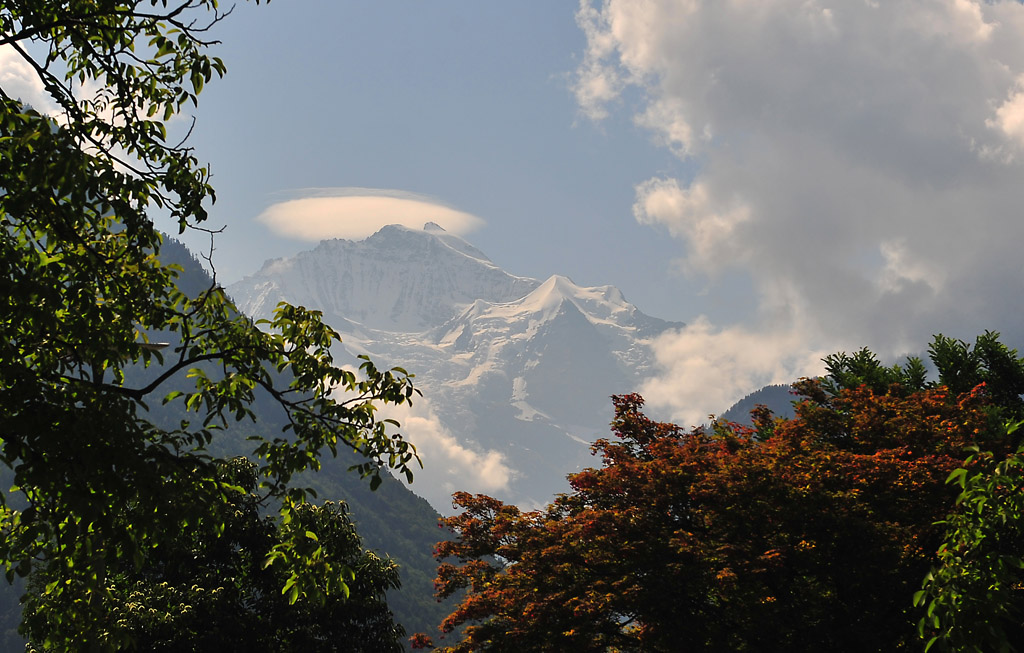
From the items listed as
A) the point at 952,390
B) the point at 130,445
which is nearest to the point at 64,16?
the point at 130,445

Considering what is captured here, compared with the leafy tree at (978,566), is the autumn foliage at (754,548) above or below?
above

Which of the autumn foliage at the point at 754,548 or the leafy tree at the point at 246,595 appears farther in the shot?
the autumn foliage at the point at 754,548

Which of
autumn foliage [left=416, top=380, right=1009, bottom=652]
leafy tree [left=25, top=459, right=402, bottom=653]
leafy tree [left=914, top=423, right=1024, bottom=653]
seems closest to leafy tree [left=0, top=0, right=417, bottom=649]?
leafy tree [left=914, top=423, right=1024, bottom=653]

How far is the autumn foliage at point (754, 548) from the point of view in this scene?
59.0ft

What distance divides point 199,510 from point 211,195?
3.35m

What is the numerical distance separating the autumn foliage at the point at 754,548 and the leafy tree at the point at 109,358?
1222 cm

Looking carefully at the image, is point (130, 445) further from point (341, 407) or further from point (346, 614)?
point (346, 614)

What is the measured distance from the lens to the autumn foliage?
18.0 meters

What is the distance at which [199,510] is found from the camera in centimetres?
650

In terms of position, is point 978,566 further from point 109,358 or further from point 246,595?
point 246,595

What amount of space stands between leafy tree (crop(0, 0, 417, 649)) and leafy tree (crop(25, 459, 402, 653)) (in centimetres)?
838

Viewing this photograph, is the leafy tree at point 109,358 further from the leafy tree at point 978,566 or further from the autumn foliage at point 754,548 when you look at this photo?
the autumn foliage at point 754,548

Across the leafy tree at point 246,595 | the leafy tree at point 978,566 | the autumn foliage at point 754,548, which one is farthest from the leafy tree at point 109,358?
the autumn foliage at point 754,548

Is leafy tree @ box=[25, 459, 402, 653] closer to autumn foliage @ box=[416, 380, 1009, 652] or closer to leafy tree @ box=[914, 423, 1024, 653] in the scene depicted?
autumn foliage @ box=[416, 380, 1009, 652]
